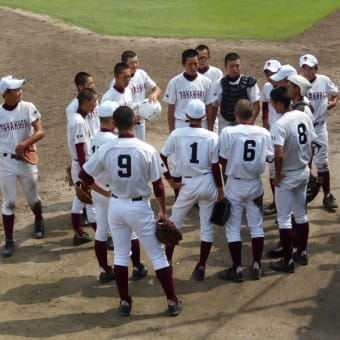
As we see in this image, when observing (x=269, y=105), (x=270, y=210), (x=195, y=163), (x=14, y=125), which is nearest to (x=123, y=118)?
(x=195, y=163)

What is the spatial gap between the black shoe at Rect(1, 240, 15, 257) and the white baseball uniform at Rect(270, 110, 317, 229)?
10.9ft

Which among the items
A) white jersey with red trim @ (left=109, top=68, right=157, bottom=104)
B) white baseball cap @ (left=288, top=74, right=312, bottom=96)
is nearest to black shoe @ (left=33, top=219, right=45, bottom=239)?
white jersey with red trim @ (left=109, top=68, right=157, bottom=104)

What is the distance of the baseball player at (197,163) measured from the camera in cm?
704

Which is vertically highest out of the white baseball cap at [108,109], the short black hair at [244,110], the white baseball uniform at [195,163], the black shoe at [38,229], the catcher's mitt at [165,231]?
the white baseball cap at [108,109]

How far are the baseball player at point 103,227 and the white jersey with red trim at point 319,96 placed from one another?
3252 mm

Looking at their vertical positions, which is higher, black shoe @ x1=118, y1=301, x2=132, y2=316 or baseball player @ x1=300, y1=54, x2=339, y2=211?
A: baseball player @ x1=300, y1=54, x2=339, y2=211

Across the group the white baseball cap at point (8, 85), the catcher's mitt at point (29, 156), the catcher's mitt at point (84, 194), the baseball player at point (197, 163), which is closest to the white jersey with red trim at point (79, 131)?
the catcher's mitt at point (84, 194)

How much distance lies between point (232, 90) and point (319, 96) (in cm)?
120

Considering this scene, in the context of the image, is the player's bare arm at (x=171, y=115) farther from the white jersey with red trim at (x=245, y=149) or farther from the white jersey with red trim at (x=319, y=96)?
the white jersey with red trim at (x=245, y=149)

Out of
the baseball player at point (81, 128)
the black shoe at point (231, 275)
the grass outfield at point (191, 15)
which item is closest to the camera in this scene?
the black shoe at point (231, 275)

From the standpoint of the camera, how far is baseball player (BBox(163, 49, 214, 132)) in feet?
29.9

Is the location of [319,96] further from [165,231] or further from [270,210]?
[165,231]

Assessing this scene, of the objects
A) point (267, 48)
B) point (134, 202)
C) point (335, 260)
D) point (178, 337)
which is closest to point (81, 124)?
point (134, 202)

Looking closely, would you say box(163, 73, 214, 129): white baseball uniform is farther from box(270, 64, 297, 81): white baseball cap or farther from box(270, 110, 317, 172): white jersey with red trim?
box(270, 110, 317, 172): white jersey with red trim
